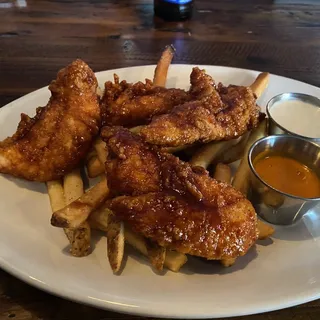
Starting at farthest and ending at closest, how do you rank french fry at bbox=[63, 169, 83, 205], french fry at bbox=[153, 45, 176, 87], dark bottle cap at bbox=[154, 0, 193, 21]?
dark bottle cap at bbox=[154, 0, 193, 21] → french fry at bbox=[153, 45, 176, 87] → french fry at bbox=[63, 169, 83, 205]

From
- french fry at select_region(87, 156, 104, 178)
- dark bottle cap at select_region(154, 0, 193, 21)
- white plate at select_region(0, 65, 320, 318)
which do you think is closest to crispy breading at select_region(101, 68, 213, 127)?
french fry at select_region(87, 156, 104, 178)

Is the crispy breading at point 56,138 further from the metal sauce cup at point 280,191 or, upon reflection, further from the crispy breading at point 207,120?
the metal sauce cup at point 280,191

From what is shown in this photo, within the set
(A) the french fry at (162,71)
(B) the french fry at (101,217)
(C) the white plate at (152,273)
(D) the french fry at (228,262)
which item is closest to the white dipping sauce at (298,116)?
(C) the white plate at (152,273)

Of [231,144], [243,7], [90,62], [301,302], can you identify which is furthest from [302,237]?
[243,7]

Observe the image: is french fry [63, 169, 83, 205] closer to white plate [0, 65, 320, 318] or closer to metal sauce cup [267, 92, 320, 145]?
white plate [0, 65, 320, 318]

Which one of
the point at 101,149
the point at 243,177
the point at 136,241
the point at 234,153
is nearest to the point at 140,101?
the point at 101,149

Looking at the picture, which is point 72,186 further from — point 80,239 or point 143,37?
point 143,37
